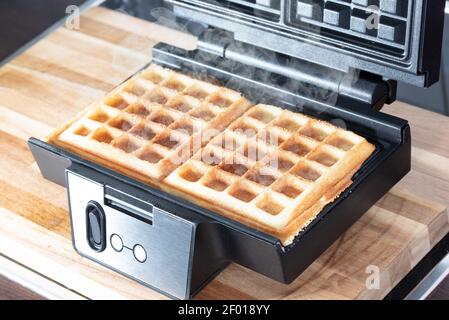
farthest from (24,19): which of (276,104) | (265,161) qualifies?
(265,161)

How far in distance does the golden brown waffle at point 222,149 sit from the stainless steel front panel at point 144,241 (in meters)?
0.09

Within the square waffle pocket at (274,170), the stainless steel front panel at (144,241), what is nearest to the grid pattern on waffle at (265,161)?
the square waffle pocket at (274,170)

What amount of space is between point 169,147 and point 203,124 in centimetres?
8

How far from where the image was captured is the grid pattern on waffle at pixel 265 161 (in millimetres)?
1855

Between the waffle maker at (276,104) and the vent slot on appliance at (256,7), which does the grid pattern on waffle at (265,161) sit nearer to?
the waffle maker at (276,104)

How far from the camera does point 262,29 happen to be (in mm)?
2080

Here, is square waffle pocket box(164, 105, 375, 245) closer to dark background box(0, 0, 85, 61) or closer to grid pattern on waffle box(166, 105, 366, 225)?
grid pattern on waffle box(166, 105, 366, 225)

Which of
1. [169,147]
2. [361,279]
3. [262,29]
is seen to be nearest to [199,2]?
[262,29]

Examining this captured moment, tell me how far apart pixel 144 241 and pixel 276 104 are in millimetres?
441

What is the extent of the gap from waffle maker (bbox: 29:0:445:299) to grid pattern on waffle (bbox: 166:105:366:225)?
44 mm

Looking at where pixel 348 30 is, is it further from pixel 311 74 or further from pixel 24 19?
pixel 24 19

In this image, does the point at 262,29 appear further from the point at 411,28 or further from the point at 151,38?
the point at 151,38

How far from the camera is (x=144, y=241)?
183 cm

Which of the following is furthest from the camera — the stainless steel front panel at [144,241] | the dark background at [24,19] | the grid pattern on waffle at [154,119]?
the dark background at [24,19]
